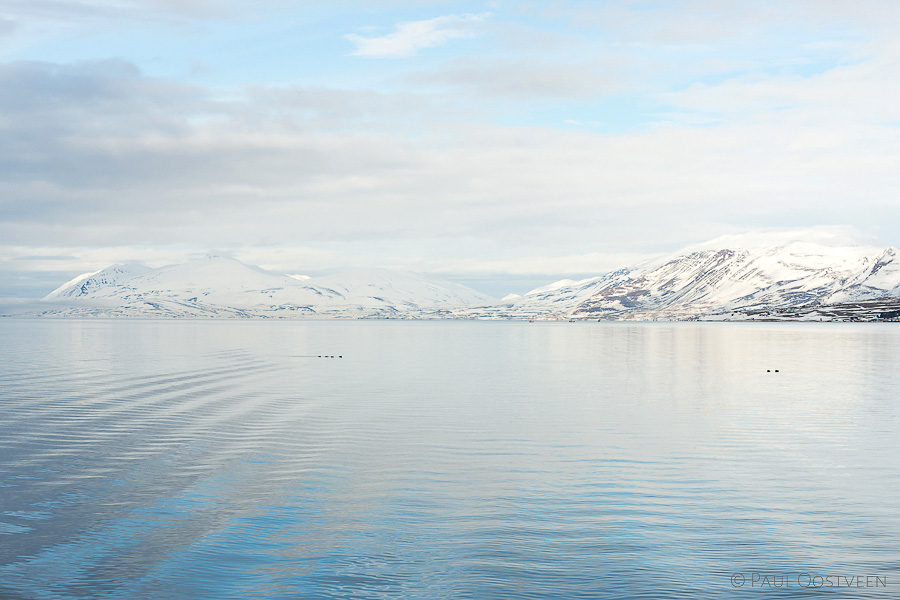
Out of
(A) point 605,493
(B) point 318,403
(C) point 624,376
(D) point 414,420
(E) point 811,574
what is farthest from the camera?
(C) point 624,376

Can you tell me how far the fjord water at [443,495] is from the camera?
18.1 metres

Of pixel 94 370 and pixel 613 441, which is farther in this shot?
pixel 94 370

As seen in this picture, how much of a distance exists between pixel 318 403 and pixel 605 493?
3043 cm

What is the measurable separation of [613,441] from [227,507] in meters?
20.5

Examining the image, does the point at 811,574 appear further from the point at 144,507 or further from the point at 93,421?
the point at 93,421

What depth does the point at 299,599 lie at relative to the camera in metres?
16.9

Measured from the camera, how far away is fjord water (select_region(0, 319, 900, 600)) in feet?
59.5

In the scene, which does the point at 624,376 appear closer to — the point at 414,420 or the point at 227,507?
the point at 414,420

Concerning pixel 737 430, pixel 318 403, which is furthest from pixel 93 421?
pixel 737 430

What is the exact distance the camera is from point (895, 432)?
40.5 meters

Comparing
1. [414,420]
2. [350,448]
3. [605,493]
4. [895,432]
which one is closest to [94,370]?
[414,420]

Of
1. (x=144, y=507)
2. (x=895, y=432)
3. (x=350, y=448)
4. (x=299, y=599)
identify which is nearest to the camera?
(x=299, y=599)

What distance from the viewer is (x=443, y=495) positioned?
2614 centimetres

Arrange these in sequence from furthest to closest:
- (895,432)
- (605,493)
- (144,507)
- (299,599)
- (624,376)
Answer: (624,376), (895,432), (605,493), (144,507), (299,599)
